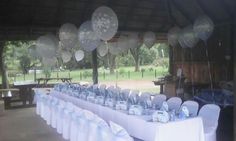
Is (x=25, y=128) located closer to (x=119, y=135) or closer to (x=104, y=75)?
(x=119, y=135)

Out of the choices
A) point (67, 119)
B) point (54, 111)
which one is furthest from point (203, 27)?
point (54, 111)

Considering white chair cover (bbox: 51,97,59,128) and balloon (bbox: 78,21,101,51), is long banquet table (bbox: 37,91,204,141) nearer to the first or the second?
white chair cover (bbox: 51,97,59,128)

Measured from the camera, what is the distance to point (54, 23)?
9.63 metres

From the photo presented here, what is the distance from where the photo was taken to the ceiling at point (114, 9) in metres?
8.96

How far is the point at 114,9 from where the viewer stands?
392 inches

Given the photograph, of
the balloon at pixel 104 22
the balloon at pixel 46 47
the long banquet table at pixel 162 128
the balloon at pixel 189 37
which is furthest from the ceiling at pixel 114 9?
the long banquet table at pixel 162 128

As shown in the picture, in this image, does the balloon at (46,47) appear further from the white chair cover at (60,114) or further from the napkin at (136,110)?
the napkin at (136,110)

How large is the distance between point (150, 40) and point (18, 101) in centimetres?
527

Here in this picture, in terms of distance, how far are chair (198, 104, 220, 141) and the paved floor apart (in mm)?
2777

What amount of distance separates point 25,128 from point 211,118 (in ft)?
14.6

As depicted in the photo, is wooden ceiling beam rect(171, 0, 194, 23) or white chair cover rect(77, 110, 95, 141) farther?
wooden ceiling beam rect(171, 0, 194, 23)

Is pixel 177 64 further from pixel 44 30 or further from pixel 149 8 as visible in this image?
pixel 44 30

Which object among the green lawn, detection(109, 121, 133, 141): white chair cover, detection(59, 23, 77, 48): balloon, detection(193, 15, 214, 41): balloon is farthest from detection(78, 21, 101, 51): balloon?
the green lawn

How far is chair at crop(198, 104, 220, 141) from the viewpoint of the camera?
4.56 meters
